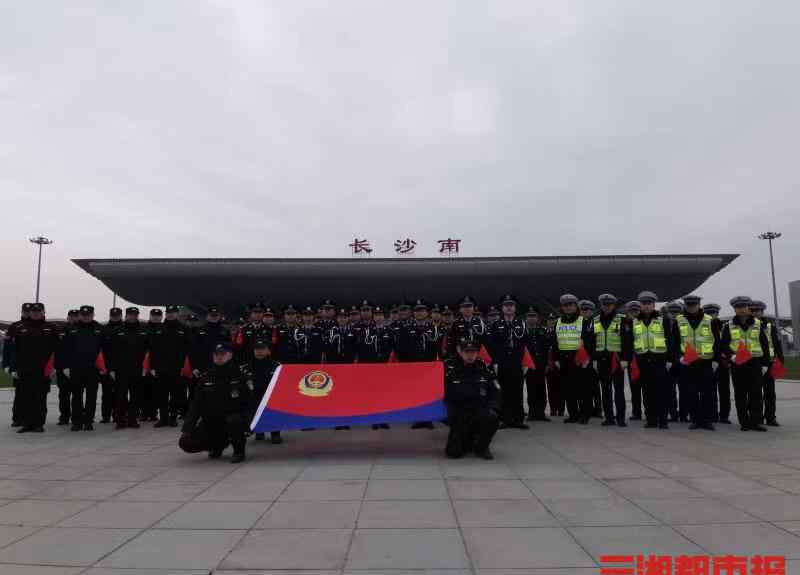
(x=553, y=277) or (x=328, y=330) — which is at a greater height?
(x=553, y=277)

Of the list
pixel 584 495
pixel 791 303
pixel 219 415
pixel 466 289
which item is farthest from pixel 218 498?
pixel 791 303

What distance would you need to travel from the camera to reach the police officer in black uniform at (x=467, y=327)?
803cm

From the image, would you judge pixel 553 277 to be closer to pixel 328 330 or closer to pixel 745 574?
pixel 328 330

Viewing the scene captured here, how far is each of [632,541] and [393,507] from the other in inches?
64.1

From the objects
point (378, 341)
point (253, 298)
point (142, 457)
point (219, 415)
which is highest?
point (253, 298)

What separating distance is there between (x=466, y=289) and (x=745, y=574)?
83.7ft

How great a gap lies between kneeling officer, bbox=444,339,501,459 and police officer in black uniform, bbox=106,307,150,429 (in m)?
5.55

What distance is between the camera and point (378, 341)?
8.48 m

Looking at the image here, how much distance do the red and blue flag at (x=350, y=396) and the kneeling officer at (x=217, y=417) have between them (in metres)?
0.20

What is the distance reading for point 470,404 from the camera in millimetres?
6039

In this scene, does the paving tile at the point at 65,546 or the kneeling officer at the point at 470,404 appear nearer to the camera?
the paving tile at the point at 65,546

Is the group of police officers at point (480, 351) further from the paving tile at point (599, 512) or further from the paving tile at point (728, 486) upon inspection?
the paving tile at point (599, 512)

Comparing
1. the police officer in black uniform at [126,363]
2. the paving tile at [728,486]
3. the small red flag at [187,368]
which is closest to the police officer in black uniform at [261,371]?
the small red flag at [187,368]

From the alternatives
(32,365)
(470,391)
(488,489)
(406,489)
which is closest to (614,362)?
(470,391)
